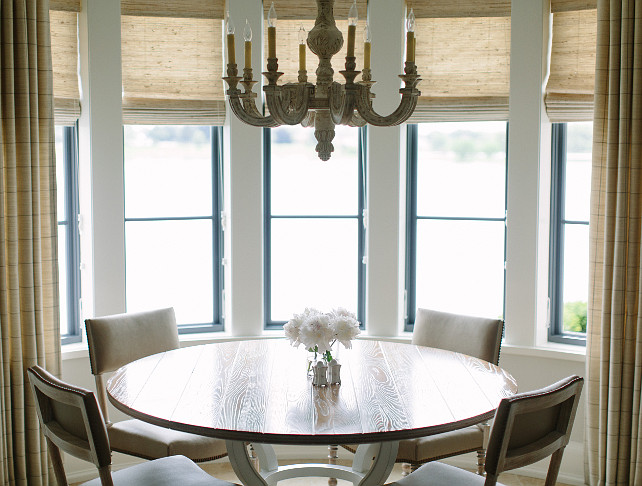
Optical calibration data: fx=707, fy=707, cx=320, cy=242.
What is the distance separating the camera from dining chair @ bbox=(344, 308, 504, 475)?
122 inches

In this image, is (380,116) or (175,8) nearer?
(380,116)

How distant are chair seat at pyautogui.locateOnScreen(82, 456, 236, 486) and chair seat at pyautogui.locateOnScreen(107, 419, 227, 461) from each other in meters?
0.20

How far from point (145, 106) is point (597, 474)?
130 inches

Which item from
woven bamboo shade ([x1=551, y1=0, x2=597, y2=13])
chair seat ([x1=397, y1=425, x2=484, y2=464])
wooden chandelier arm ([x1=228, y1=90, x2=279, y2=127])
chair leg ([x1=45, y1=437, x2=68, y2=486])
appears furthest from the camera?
woven bamboo shade ([x1=551, y1=0, x2=597, y2=13])

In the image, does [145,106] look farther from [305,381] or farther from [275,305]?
[305,381]

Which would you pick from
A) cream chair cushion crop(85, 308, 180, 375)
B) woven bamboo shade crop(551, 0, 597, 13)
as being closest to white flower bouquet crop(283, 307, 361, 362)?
cream chair cushion crop(85, 308, 180, 375)

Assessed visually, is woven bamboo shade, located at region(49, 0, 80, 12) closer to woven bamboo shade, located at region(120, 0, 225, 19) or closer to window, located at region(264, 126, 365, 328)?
woven bamboo shade, located at region(120, 0, 225, 19)

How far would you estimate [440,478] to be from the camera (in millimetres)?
2740

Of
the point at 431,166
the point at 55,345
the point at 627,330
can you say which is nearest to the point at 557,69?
the point at 431,166

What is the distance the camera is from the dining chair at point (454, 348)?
3086 millimetres

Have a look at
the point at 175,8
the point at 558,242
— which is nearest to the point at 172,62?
the point at 175,8

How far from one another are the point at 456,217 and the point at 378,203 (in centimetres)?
53

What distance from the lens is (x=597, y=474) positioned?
3.80 m

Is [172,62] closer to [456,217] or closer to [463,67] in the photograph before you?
[463,67]
